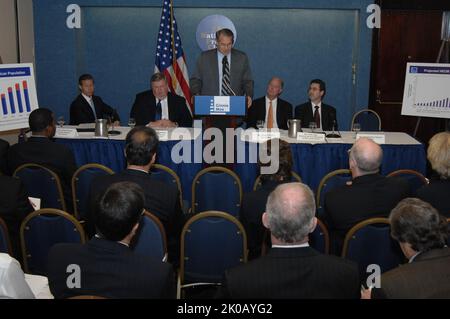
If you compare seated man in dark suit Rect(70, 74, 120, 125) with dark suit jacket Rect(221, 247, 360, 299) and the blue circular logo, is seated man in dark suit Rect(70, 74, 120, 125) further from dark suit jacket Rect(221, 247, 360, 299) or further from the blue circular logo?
dark suit jacket Rect(221, 247, 360, 299)

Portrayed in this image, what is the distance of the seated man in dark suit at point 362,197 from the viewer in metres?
3.45

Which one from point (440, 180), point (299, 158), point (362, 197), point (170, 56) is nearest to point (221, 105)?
point (299, 158)

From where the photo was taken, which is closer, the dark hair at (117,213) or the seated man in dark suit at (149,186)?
the dark hair at (117,213)

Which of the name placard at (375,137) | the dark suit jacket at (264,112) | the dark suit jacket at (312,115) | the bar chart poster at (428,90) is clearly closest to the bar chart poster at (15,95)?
the dark suit jacket at (264,112)

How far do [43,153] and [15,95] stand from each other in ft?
6.92

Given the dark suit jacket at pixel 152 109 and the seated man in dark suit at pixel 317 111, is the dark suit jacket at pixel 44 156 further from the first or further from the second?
the seated man in dark suit at pixel 317 111

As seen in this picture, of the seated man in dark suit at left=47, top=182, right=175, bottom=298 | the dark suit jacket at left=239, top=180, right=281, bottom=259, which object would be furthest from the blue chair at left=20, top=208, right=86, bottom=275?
the dark suit jacket at left=239, top=180, right=281, bottom=259

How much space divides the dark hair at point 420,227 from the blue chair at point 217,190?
7.05 feet

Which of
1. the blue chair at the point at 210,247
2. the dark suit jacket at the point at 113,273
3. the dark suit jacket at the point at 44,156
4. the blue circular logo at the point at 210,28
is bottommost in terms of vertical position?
the blue chair at the point at 210,247

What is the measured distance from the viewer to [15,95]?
6.50 meters

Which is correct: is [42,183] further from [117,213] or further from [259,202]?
[117,213]

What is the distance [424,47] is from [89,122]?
5310mm
